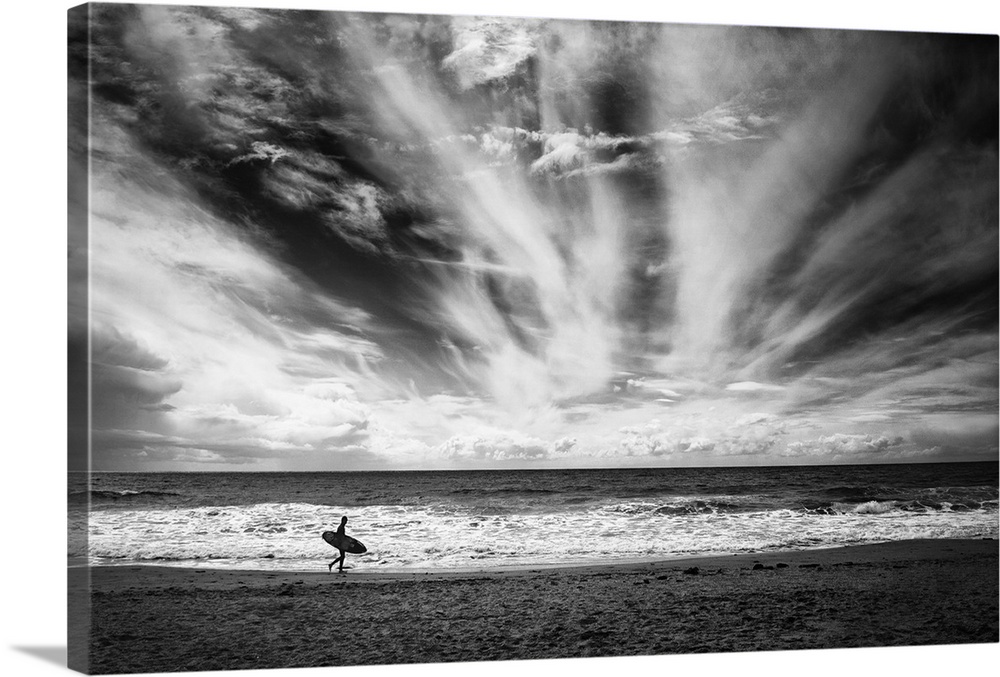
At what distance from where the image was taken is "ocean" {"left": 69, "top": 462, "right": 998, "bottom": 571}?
24.7 feet

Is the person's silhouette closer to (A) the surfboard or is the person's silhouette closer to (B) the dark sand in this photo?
(A) the surfboard

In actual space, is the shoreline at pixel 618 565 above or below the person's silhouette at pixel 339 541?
below

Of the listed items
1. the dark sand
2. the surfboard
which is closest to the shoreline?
the dark sand

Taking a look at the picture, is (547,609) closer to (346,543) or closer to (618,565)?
(618,565)

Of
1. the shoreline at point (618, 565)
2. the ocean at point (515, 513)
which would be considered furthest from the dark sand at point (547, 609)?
the ocean at point (515, 513)

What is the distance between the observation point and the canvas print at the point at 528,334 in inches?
286

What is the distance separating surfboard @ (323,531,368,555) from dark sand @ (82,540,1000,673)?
0.48 ft

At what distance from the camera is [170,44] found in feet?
24.0

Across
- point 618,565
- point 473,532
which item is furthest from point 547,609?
point 473,532

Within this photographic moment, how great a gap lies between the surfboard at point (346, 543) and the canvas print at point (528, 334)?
0.7 inches

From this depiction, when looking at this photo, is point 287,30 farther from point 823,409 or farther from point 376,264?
point 823,409

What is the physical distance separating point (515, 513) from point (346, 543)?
1.15m

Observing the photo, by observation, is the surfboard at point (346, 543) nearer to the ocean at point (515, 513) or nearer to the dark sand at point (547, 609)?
the ocean at point (515, 513)

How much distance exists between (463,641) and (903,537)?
3.22 meters
